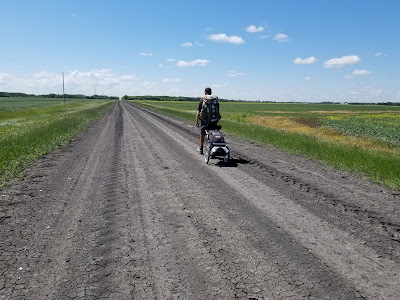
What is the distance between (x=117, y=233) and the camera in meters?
4.35

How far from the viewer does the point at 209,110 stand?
32.3 feet

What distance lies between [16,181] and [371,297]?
7.39 meters

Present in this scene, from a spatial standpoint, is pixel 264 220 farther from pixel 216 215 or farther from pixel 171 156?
pixel 171 156

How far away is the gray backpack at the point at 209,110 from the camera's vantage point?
31.9 ft

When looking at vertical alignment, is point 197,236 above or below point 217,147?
below

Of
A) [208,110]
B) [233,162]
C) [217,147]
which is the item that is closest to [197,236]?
[217,147]

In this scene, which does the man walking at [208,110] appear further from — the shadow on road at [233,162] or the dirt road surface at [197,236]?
the dirt road surface at [197,236]

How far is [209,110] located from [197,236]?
611cm

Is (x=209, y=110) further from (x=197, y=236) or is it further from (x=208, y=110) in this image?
(x=197, y=236)

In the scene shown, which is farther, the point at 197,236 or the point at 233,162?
the point at 233,162

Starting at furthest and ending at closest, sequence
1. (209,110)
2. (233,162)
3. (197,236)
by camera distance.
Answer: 1. (233,162)
2. (209,110)
3. (197,236)

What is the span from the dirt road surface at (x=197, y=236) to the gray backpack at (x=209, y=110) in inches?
95.7

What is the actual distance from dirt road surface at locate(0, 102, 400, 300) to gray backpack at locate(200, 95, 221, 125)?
2.43 meters

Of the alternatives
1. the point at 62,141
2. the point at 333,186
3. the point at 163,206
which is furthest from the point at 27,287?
the point at 62,141
